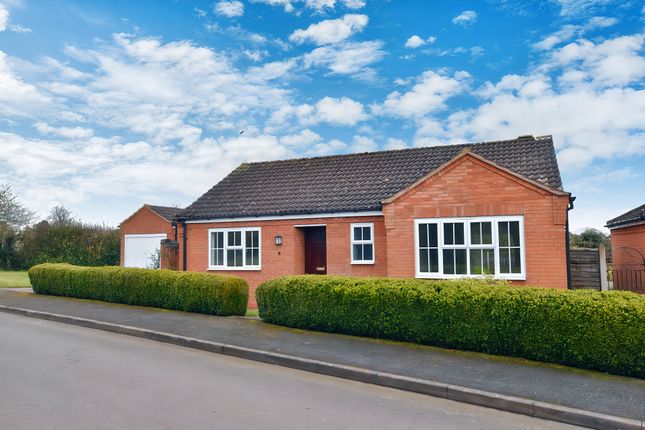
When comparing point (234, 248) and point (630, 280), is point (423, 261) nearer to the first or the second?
point (234, 248)

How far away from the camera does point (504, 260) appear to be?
40.8 feet

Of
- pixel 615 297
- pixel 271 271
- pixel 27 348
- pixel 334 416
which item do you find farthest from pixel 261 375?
pixel 271 271

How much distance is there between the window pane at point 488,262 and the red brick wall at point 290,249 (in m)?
2.89

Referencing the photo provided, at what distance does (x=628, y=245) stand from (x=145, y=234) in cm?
2174

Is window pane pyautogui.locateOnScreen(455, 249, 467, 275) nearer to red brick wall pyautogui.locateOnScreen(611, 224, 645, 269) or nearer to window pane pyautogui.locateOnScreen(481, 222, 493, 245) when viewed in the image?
window pane pyautogui.locateOnScreen(481, 222, 493, 245)

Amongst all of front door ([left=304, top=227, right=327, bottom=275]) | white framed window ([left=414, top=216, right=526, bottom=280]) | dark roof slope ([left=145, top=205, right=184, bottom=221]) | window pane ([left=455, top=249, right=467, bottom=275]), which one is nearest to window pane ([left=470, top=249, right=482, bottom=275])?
white framed window ([left=414, top=216, right=526, bottom=280])

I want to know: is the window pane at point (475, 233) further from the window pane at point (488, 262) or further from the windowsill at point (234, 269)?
the windowsill at point (234, 269)

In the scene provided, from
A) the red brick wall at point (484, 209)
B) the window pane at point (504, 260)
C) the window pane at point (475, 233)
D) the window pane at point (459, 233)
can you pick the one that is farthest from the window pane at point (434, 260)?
the window pane at point (504, 260)

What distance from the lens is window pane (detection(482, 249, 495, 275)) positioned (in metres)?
→ 12.5

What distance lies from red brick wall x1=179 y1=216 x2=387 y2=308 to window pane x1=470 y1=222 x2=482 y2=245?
8.63 ft

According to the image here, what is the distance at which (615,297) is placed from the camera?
7.70m

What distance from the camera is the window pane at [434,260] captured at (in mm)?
13109

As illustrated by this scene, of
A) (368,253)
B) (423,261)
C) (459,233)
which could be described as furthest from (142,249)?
(459,233)

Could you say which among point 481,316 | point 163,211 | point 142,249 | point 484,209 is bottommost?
point 481,316
